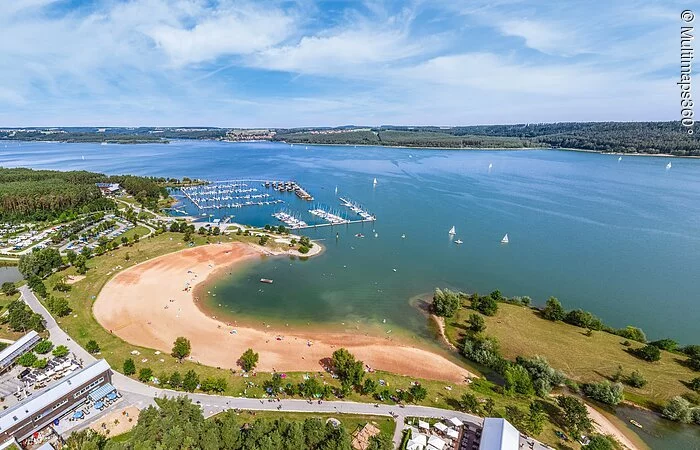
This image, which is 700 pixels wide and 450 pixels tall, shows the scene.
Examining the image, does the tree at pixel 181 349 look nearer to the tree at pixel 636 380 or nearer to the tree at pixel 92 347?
the tree at pixel 92 347

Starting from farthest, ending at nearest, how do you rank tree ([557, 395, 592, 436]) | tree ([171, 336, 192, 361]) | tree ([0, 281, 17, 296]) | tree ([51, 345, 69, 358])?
1. tree ([0, 281, 17, 296])
2. tree ([171, 336, 192, 361])
3. tree ([51, 345, 69, 358])
4. tree ([557, 395, 592, 436])

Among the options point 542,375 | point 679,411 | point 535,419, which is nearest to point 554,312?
point 542,375

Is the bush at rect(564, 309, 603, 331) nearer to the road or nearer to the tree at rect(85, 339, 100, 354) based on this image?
the road

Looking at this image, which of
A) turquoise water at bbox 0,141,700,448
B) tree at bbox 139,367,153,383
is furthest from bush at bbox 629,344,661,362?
tree at bbox 139,367,153,383

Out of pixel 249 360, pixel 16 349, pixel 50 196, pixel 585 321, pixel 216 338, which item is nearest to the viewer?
pixel 16 349

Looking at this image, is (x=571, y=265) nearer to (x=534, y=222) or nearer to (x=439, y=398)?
(x=534, y=222)

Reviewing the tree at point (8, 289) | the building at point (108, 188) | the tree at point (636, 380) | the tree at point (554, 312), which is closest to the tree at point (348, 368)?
the tree at point (636, 380)

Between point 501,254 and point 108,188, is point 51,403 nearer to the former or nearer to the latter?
point 501,254

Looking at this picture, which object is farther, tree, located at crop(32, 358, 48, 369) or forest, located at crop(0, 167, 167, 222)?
forest, located at crop(0, 167, 167, 222)
